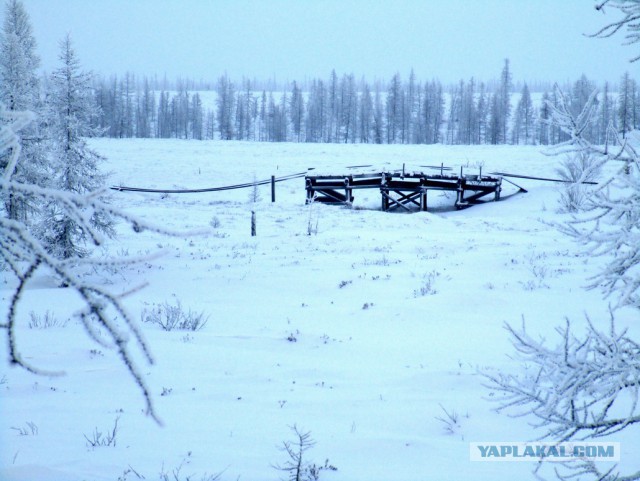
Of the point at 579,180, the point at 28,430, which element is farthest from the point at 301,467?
the point at 579,180

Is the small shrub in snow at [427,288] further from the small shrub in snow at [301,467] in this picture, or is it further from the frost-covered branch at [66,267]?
the frost-covered branch at [66,267]

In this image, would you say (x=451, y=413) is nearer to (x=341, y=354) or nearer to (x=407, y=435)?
(x=407, y=435)

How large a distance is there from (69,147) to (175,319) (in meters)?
6.08

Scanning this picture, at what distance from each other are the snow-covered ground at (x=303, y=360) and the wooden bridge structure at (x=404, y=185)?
10.4m

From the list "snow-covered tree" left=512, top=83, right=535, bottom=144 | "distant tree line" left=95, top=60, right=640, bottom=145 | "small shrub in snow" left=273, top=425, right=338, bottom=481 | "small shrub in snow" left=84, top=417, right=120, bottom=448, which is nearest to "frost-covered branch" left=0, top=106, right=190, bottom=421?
"small shrub in snow" left=273, top=425, right=338, bottom=481

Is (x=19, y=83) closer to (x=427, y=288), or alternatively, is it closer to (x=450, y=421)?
(x=427, y=288)

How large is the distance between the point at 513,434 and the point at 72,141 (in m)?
10.6

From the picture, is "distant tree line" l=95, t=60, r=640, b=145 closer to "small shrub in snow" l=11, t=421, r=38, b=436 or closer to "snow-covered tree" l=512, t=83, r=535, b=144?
"snow-covered tree" l=512, t=83, r=535, b=144

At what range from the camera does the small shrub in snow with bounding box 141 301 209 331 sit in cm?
729

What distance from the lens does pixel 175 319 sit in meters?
7.38

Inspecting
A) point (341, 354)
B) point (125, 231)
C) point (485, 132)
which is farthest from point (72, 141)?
point (485, 132)

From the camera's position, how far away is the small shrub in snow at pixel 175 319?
729 cm

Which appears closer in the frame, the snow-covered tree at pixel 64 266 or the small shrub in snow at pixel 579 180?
the snow-covered tree at pixel 64 266

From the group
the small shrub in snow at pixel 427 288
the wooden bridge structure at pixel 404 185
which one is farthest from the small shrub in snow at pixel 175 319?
the wooden bridge structure at pixel 404 185
